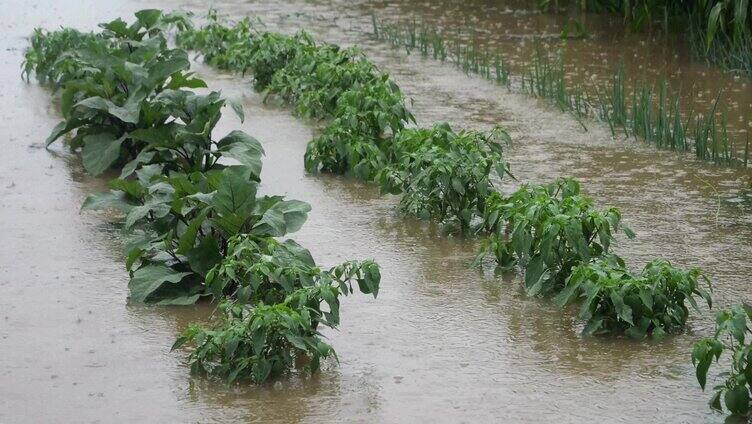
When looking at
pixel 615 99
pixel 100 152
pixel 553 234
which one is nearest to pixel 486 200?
pixel 553 234

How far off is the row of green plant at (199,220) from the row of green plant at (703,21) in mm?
5026

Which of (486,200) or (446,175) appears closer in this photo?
(486,200)

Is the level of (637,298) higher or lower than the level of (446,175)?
lower

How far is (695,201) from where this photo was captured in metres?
7.31

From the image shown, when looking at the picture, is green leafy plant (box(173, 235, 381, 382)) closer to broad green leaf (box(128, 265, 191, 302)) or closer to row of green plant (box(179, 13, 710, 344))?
broad green leaf (box(128, 265, 191, 302))

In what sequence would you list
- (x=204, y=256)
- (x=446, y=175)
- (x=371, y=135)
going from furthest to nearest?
(x=371, y=135)
(x=446, y=175)
(x=204, y=256)

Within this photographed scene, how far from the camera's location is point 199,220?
576 centimetres

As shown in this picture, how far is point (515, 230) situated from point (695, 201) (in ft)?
6.52

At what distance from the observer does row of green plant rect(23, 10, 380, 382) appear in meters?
4.94

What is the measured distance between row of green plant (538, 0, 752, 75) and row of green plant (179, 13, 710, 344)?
348cm

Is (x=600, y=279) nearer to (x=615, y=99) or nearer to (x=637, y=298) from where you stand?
(x=637, y=298)

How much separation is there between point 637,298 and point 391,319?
3.64ft

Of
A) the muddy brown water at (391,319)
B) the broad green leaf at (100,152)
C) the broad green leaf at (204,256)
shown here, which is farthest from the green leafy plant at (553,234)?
the broad green leaf at (100,152)

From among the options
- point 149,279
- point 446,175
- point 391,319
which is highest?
point 446,175
